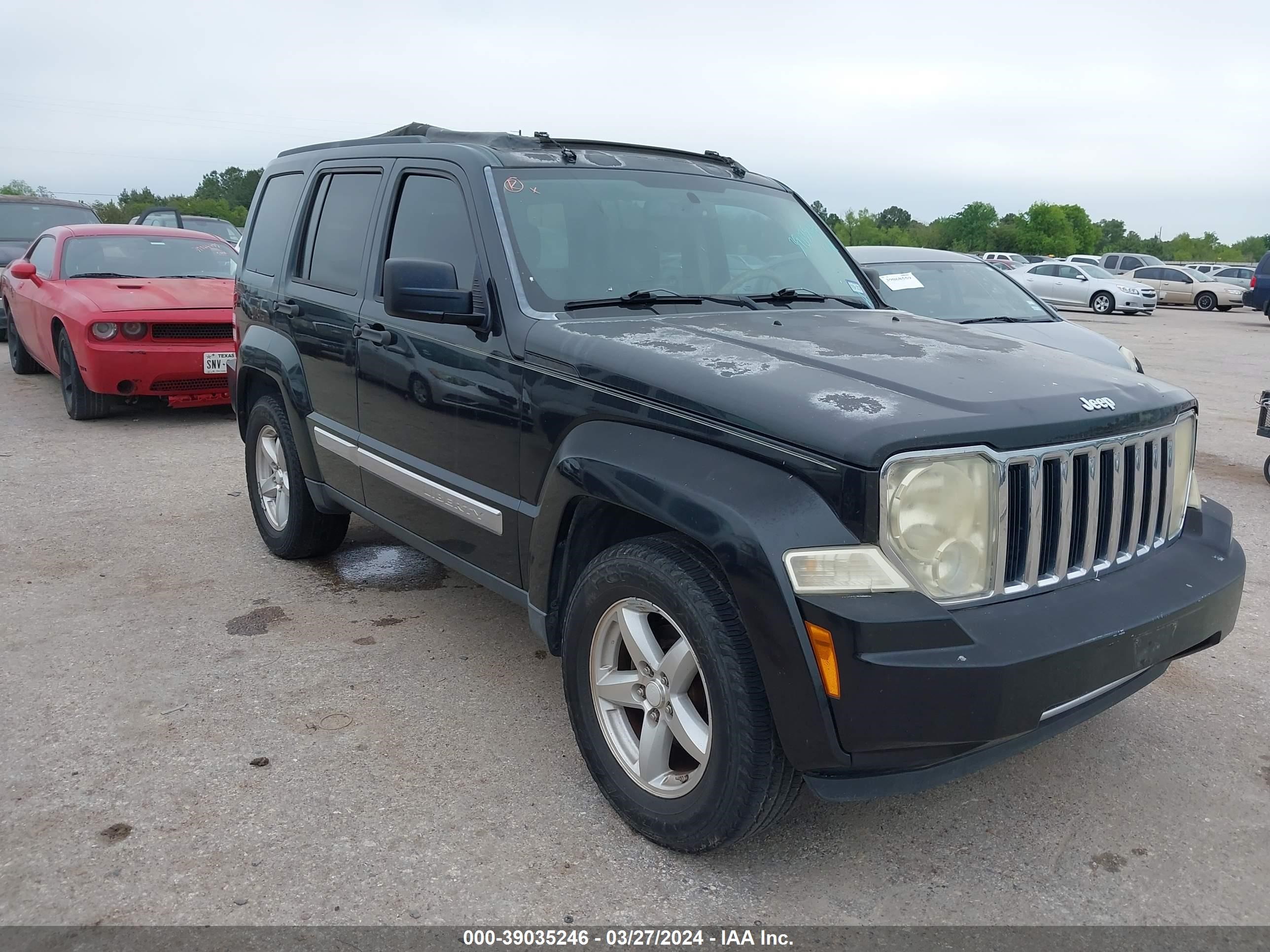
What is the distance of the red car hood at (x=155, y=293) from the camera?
8.48m

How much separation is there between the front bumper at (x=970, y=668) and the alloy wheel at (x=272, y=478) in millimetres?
3467

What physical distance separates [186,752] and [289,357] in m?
2.02

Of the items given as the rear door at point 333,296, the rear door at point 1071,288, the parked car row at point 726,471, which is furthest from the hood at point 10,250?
the rear door at point 1071,288

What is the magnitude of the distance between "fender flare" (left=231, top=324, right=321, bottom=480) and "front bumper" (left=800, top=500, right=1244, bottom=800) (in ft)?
10.1

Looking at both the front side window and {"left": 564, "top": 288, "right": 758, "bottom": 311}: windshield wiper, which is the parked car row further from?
the front side window

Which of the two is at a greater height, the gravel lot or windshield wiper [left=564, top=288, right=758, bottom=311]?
windshield wiper [left=564, top=288, right=758, bottom=311]

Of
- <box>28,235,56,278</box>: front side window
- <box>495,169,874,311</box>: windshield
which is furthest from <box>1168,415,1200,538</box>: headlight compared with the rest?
<box>28,235,56,278</box>: front side window

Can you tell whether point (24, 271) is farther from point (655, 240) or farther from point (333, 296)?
point (655, 240)

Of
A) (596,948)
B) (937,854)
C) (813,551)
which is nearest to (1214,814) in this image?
(937,854)

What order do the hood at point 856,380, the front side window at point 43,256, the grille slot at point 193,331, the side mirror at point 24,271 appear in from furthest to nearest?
the front side window at point 43,256 → the side mirror at point 24,271 → the grille slot at point 193,331 → the hood at point 856,380

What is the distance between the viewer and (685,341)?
3.07 m

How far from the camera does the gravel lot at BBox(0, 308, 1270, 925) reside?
2625 millimetres

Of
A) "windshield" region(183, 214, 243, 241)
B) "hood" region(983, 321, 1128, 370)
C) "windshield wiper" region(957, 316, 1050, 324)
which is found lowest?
"hood" region(983, 321, 1128, 370)

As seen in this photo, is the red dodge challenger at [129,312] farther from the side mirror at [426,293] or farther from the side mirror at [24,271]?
the side mirror at [426,293]
